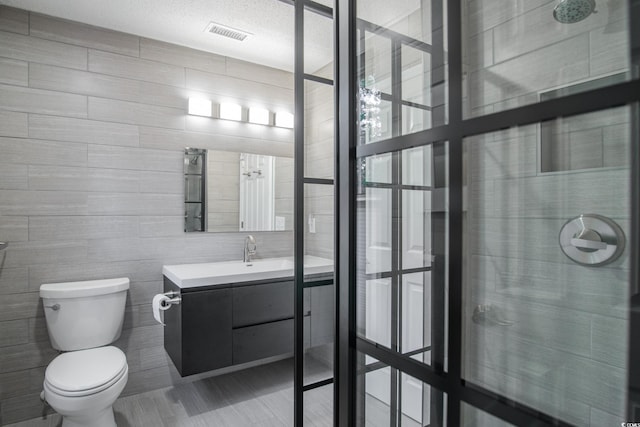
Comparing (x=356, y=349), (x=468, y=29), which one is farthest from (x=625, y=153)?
(x=356, y=349)

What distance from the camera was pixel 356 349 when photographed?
90cm

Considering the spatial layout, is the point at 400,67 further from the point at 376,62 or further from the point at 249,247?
the point at 249,247

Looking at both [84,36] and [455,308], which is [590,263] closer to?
[455,308]

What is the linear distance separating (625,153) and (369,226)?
1.71 feet

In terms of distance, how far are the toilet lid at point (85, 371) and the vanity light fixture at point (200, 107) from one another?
168 cm

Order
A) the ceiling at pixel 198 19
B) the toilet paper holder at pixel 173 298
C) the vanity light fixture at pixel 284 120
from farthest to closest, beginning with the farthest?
the vanity light fixture at pixel 284 120 → the toilet paper holder at pixel 173 298 → the ceiling at pixel 198 19

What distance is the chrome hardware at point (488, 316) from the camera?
59cm

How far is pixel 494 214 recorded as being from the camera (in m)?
0.59

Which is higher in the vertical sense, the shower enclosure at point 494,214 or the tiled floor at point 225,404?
the shower enclosure at point 494,214

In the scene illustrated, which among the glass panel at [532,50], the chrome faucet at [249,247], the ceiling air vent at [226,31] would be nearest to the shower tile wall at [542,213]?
the glass panel at [532,50]

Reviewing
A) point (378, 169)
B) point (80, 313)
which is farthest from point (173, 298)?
point (378, 169)

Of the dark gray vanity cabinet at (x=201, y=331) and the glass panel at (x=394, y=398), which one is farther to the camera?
the dark gray vanity cabinet at (x=201, y=331)

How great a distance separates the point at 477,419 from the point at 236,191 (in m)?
2.45

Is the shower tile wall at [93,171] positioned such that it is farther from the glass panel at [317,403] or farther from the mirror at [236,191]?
the glass panel at [317,403]
